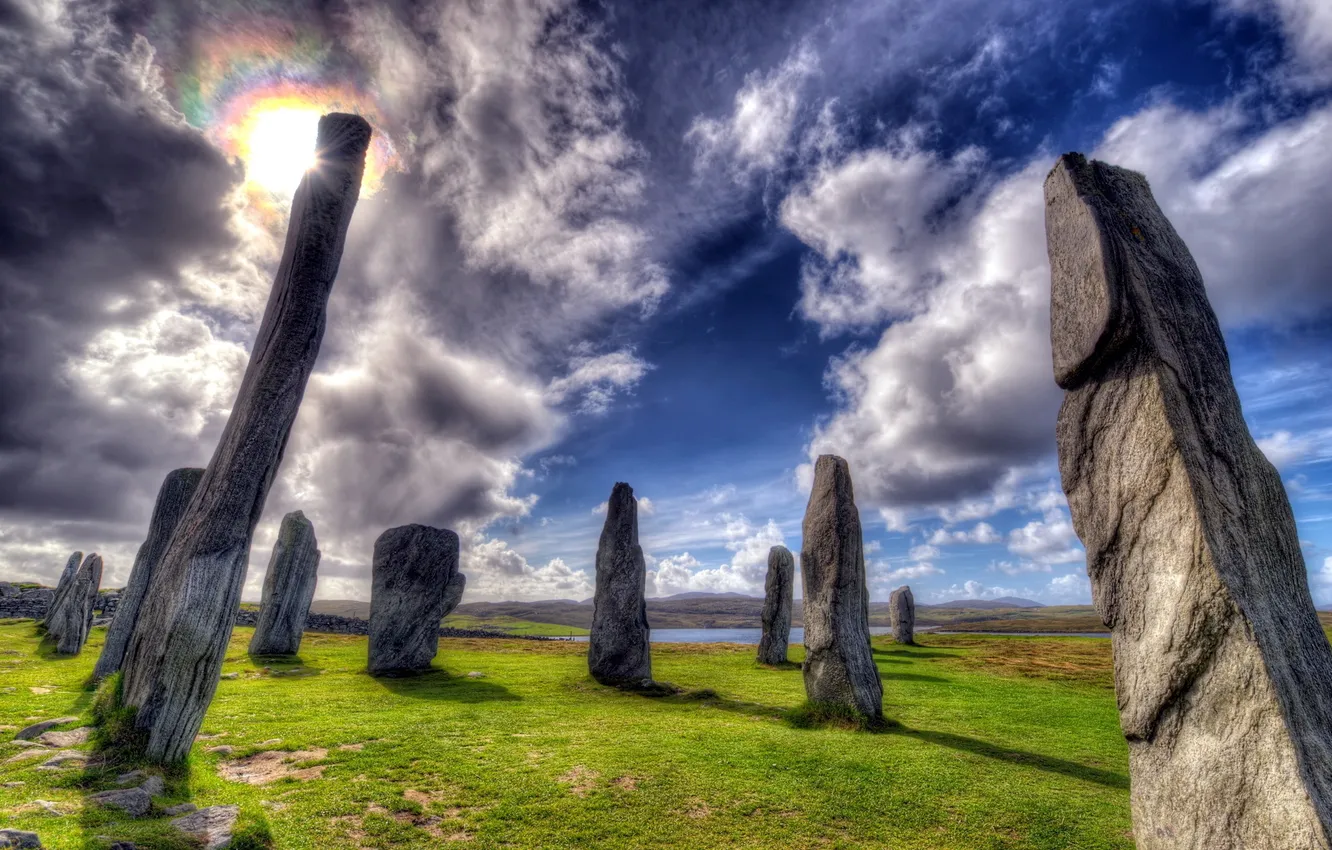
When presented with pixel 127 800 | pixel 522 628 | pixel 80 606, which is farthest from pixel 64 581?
pixel 522 628

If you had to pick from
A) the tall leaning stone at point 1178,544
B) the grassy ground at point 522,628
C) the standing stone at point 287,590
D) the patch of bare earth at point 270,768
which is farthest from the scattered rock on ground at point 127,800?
the grassy ground at point 522,628

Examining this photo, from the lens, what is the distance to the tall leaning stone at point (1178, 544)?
13.2 ft

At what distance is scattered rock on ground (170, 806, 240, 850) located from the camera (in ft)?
18.4

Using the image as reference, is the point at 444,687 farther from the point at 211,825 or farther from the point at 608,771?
the point at 211,825

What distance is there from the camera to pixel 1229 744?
4.16 metres

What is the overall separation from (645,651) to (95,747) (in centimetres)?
1248

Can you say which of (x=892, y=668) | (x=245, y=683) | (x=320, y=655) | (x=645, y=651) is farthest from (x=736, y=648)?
(x=245, y=683)

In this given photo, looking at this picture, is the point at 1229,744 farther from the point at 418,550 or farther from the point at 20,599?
the point at 20,599

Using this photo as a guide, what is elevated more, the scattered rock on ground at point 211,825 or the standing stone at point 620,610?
the standing stone at point 620,610

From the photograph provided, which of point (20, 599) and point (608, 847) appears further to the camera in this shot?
point (20, 599)

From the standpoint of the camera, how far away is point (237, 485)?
833cm

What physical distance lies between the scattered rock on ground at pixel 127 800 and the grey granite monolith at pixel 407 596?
12541 mm

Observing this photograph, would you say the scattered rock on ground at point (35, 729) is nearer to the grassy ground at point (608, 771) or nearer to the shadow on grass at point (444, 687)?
the grassy ground at point (608, 771)

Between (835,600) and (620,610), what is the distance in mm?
7141
